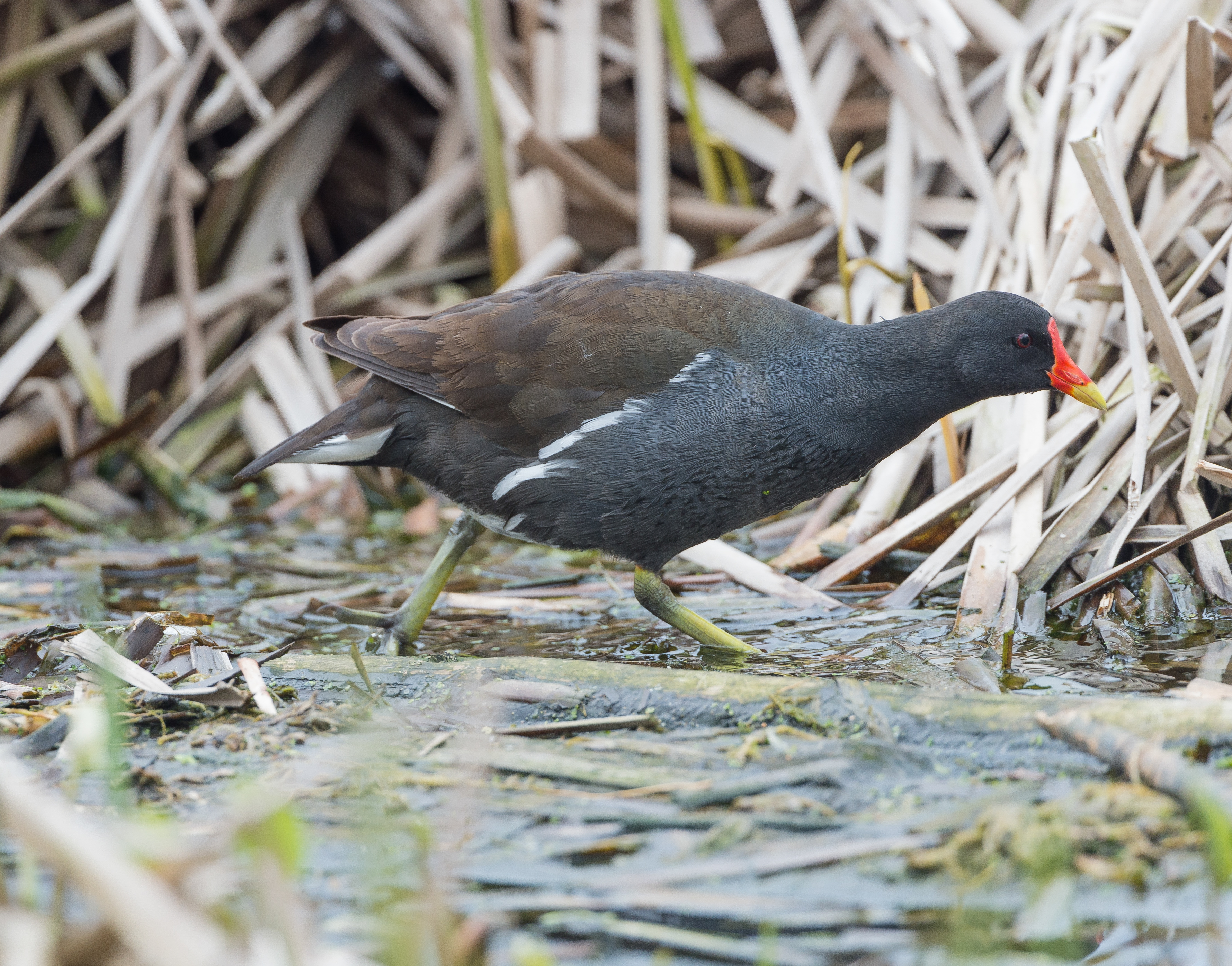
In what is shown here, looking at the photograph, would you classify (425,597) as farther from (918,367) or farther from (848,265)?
(848,265)

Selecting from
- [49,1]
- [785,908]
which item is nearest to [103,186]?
[49,1]

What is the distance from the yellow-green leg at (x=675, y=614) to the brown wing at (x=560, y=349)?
1.41ft

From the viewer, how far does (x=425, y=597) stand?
10.9ft

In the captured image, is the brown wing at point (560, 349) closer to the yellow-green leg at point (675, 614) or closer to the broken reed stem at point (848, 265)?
the yellow-green leg at point (675, 614)

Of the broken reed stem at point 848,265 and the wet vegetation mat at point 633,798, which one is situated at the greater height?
the broken reed stem at point 848,265

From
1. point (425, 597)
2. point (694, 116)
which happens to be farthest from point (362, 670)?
point (694, 116)

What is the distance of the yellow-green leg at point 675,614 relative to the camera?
3.10 metres

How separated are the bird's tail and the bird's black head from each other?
1403mm

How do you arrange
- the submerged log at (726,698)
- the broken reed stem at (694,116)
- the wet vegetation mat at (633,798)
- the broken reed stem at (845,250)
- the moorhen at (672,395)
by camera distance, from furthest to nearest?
1. the broken reed stem at (694,116)
2. the broken reed stem at (845,250)
3. the moorhen at (672,395)
4. the submerged log at (726,698)
5. the wet vegetation mat at (633,798)

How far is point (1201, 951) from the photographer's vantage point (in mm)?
1584

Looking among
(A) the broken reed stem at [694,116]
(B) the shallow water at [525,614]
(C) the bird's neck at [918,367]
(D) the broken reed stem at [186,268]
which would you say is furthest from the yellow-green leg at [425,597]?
(A) the broken reed stem at [694,116]

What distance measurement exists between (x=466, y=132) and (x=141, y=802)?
402 cm

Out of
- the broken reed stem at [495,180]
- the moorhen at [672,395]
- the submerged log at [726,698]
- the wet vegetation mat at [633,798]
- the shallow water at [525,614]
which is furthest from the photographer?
the broken reed stem at [495,180]

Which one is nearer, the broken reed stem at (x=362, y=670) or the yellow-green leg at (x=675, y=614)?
the broken reed stem at (x=362, y=670)
